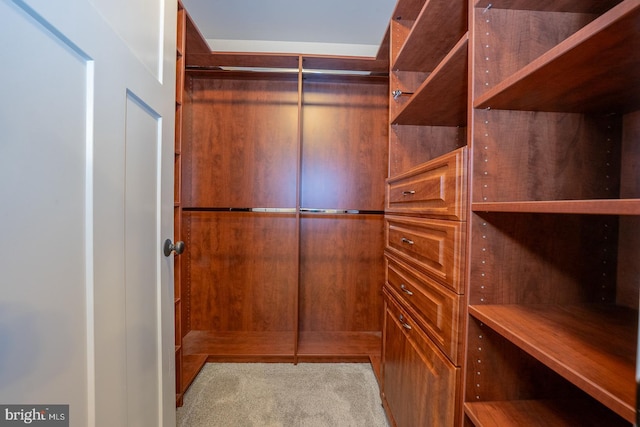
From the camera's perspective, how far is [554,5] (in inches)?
27.0

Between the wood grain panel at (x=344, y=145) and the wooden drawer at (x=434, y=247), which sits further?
the wood grain panel at (x=344, y=145)

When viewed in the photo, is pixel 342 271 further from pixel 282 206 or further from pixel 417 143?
pixel 417 143

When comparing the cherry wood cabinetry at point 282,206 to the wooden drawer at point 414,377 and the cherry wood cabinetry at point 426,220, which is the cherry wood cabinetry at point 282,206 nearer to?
the cherry wood cabinetry at point 426,220

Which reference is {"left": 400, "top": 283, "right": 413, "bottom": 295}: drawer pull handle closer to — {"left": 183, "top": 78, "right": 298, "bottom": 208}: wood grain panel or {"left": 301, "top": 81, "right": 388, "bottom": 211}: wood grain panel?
{"left": 301, "top": 81, "right": 388, "bottom": 211}: wood grain panel

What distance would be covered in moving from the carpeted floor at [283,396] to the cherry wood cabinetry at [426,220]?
23 centimetres

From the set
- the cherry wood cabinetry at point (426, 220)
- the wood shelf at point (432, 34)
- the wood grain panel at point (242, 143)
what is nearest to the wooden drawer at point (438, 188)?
the cherry wood cabinetry at point (426, 220)

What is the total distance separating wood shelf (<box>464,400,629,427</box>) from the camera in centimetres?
66

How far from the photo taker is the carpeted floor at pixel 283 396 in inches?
53.6

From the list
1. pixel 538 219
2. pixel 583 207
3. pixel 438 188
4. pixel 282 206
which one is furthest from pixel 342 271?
pixel 583 207

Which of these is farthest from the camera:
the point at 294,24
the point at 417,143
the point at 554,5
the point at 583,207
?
the point at 294,24

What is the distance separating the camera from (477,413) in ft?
2.27

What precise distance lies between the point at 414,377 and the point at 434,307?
357 mm

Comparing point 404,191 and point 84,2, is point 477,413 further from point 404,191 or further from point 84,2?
point 84,2

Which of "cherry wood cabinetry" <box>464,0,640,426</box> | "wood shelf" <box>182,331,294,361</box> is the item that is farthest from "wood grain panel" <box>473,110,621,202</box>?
Result: "wood shelf" <box>182,331,294,361</box>
